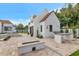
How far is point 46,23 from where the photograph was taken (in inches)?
148

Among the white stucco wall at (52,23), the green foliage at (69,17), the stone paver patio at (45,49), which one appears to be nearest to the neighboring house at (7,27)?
the stone paver patio at (45,49)

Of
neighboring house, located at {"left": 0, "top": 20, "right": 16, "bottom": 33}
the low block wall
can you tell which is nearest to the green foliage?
the low block wall

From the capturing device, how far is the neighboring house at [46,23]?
374 centimetres

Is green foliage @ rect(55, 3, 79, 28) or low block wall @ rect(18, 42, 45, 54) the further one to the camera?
green foliage @ rect(55, 3, 79, 28)

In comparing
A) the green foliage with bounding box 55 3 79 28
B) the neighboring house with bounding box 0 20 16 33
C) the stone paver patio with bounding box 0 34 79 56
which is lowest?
the stone paver patio with bounding box 0 34 79 56

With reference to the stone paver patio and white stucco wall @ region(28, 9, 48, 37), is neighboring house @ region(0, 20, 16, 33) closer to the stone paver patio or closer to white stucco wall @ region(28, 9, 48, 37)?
the stone paver patio

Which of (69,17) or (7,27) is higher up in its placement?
(69,17)

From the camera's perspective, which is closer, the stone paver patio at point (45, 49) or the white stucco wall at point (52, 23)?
the stone paver patio at point (45, 49)

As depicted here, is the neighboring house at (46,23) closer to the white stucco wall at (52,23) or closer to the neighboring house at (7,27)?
the white stucco wall at (52,23)

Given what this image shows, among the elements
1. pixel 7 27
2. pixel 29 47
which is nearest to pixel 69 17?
pixel 29 47

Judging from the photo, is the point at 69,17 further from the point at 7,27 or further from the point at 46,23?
the point at 7,27

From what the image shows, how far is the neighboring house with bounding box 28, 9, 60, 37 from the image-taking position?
12.3 ft

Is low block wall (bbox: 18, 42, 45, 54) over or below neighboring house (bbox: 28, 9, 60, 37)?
below

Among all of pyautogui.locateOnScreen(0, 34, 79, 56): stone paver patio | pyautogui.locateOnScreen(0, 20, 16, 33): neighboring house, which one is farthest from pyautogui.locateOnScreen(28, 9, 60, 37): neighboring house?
pyautogui.locateOnScreen(0, 20, 16, 33): neighboring house
